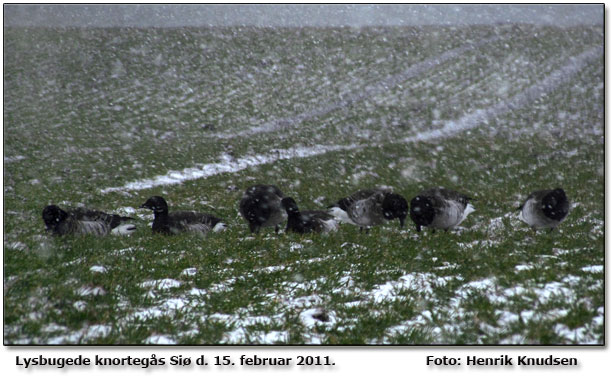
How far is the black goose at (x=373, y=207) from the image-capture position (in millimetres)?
10727

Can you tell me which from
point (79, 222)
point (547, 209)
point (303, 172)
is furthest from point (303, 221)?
point (303, 172)

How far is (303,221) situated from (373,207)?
1.74 meters

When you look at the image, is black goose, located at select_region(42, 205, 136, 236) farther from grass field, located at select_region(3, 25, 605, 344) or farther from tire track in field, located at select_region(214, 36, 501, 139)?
tire track in field, located at select_region(214, 36, 501, 139)

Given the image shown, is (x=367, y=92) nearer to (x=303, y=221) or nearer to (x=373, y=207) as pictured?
(x=373, y=207)

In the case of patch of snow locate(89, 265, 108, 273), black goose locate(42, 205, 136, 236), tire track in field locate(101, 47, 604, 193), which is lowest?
patch of snow locate(89, 265, 108, 273)

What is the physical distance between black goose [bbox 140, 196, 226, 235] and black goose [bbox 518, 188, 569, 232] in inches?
283

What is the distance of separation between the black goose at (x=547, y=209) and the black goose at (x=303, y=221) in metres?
4.51

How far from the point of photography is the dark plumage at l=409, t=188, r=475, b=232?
10.2m

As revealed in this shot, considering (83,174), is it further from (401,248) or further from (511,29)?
(511,29)

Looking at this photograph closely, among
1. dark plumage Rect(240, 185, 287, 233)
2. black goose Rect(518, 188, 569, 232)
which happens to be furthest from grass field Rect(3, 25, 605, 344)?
dark plumage Rect(240, 185, 287, 233)

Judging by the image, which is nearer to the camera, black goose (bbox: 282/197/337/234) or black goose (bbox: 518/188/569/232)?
black goose (bbox: 518/188/569/232)

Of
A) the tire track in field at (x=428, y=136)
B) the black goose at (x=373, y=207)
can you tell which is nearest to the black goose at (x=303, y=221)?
the black goose at (x=373, y=207)

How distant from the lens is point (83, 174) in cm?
2014

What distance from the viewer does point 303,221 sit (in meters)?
10.9
